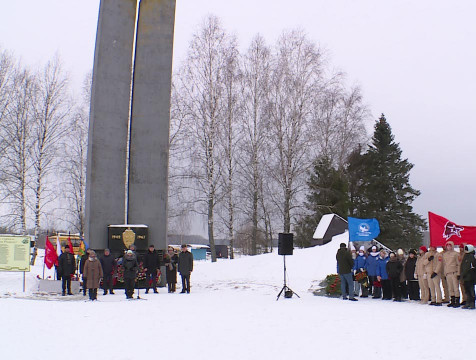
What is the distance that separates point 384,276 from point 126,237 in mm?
8426

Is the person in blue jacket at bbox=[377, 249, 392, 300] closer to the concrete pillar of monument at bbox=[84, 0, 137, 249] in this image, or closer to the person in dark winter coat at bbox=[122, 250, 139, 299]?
the person in dark winter coat at bbox=[122, 250, 139, 299]

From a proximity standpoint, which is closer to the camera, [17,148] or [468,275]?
[468,275]

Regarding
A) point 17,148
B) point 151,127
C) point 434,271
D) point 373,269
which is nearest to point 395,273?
point 373,269

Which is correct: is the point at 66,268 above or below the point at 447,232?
below

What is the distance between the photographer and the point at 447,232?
1333 centimetres

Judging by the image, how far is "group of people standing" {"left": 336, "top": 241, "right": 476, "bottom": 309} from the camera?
39.2 feet

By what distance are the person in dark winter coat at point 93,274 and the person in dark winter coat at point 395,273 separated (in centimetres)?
818

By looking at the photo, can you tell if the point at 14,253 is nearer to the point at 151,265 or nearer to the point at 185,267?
the point at 151,265

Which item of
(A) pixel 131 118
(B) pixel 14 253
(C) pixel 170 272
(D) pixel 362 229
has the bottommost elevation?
(C) pixel 170 272

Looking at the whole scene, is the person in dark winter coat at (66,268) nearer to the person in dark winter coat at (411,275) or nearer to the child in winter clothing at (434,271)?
the person in dark winter coat at (411,275)

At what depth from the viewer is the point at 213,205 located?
2722 centimetres

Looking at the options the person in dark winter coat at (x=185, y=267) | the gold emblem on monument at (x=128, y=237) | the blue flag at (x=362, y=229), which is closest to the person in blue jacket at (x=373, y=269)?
the blue flag at (x=362, y=229)

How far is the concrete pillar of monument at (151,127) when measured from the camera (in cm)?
1747

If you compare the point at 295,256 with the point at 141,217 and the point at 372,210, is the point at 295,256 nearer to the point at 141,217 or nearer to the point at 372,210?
the point at 141,217
